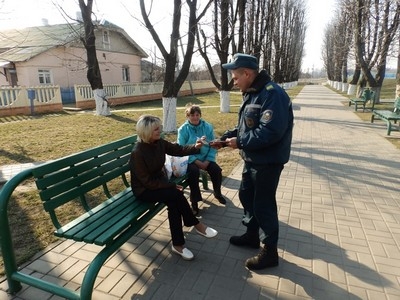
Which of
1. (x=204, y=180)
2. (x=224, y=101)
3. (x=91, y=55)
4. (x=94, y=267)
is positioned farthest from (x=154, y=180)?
(x=224, y=101)

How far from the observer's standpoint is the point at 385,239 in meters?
3.14

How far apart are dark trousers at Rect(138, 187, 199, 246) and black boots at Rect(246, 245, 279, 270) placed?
67 cm

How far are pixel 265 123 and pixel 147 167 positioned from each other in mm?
1160

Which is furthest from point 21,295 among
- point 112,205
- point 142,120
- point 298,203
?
point 298,203

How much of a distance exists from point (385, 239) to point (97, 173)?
3121 millimetres

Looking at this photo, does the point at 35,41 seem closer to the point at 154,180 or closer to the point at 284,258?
the point at 154,180

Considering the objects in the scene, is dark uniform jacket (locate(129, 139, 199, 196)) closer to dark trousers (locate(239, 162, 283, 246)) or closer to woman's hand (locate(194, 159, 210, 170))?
dark trousers (locate(239, 162, 283, 246))

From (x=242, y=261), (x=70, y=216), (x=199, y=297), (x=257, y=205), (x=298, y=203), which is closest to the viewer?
(x=199, y=297)

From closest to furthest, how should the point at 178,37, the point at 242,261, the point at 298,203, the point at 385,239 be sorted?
the point at 242,261
the point at 385,239
the point at 298,203
the point at 178,37

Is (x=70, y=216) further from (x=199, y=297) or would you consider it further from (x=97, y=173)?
(x=199, y=297)

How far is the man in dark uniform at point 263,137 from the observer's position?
2.28m

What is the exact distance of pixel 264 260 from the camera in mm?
2623

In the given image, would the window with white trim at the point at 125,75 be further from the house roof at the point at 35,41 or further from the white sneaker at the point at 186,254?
the white sneaker at the point at 186,254

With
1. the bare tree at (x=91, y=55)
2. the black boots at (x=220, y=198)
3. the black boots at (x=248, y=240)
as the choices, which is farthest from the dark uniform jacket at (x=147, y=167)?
the bare tree at (x=91, y=55)
